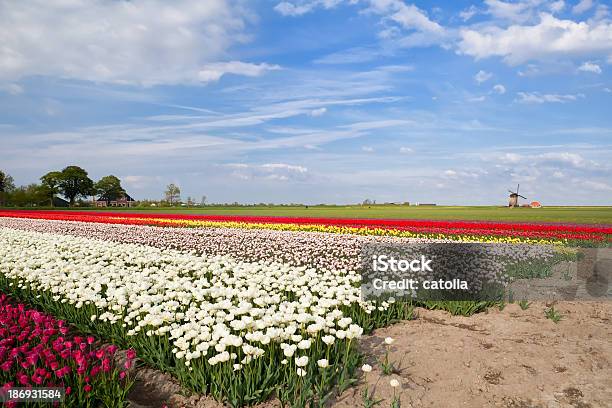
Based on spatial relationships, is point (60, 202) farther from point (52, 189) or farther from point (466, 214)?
point (466, 214)

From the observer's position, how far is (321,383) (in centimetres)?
469

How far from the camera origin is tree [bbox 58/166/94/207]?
97.6 m

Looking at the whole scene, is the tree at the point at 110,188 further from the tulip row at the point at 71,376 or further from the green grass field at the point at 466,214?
the tulip row at the point at 71,376

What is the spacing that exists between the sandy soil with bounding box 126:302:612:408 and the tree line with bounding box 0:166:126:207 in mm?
97704

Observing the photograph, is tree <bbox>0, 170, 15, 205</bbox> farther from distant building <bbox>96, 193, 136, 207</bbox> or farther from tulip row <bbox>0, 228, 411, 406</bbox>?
tulip row <bbox>0, 228, 411, 406</bbox>

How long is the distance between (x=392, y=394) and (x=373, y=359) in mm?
859

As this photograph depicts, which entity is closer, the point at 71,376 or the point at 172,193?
the point at 71,376

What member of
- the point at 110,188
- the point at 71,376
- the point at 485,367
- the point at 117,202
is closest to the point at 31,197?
the point at 110,188

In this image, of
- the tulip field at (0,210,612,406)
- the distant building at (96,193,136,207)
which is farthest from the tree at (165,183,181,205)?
the tulip field at (0,210,612,406)

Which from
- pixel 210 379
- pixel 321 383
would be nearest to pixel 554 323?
pixel 321 383

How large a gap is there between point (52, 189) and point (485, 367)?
105891mm

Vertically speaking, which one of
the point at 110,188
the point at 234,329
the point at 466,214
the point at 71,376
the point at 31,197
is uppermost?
the point at 110,188

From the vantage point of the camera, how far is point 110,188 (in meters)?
113

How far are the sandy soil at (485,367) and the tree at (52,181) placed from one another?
102846 mm
